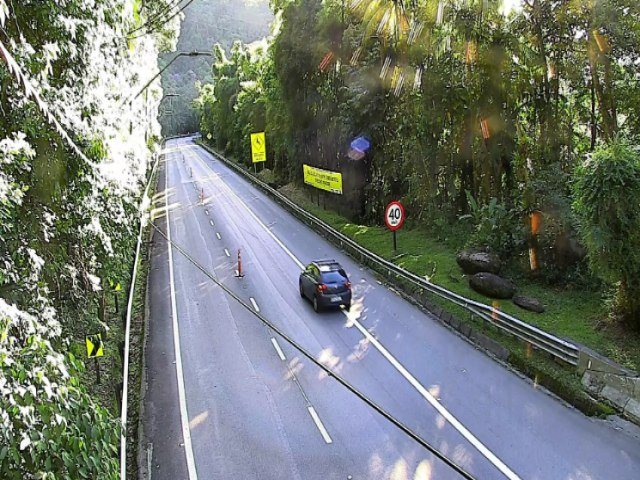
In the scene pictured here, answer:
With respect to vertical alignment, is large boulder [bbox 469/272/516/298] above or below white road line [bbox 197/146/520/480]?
above

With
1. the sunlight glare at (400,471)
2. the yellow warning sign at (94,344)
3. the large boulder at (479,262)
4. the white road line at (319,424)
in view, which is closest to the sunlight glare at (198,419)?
the white road line at (319,424)

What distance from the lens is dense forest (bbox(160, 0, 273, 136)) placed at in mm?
136625

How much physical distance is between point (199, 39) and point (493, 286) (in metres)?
144

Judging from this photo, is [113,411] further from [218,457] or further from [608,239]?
[608,239]

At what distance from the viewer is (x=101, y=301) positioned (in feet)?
52.9

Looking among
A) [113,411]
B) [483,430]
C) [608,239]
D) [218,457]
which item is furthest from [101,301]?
[608,239]

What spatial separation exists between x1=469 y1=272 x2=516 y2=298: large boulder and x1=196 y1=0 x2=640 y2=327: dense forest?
1556 millimetres

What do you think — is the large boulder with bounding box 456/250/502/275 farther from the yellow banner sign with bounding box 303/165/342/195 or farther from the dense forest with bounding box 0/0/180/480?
the yellow banner sign with bounding box 303/165/342/195

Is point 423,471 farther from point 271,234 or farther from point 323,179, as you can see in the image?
point 323,179

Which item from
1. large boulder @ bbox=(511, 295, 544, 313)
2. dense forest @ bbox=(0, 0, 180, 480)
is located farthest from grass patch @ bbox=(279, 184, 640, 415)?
dense forest @ bbox=(0, 0, 180, 480)

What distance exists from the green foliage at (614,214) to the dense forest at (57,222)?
1020cm

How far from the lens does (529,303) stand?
16.0m

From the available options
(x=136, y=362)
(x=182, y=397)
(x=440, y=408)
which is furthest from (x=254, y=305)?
(x=440, y=408)

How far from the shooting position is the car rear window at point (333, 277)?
17.8m
